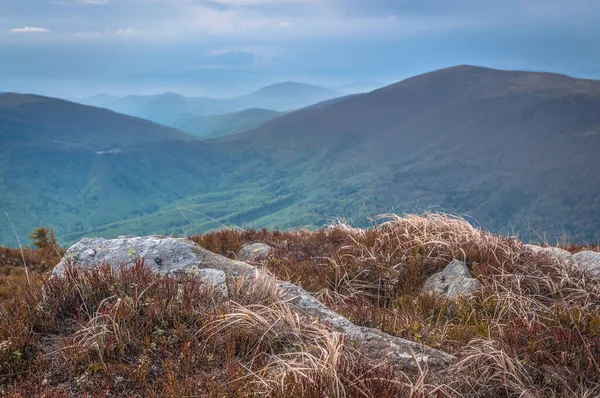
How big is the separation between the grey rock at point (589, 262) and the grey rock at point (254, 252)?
20.0 ft

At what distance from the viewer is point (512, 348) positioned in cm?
469

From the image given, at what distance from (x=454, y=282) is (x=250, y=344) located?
451 cm

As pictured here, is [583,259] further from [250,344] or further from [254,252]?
[250,344]

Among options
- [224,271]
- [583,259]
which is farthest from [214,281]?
[583,259]

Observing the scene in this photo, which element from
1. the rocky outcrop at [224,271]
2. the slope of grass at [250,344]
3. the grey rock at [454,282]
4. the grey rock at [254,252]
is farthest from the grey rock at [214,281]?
the grey rock at [454,282]

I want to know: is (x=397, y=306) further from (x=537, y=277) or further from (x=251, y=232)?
(x=251, y=232)

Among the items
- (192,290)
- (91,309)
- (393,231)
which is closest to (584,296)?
(393,231)

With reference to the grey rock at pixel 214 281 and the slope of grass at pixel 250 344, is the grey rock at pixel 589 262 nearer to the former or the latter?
the slope of grass at pixel 250 344

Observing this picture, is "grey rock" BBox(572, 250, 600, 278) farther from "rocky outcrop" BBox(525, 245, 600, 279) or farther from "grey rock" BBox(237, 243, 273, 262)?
"grey rock" BBox(237, 243, 273, 262)

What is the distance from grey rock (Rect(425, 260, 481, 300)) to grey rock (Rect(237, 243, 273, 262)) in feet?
11.4

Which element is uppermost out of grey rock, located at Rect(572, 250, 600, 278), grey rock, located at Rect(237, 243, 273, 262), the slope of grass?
the slope of grass

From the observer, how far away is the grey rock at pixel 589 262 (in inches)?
324

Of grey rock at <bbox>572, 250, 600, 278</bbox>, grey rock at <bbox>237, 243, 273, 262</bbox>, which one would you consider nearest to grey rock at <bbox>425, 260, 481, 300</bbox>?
grey rock at <bbox>572, 250, 600, 278</bbox>

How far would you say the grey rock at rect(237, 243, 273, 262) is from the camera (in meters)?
9.70
